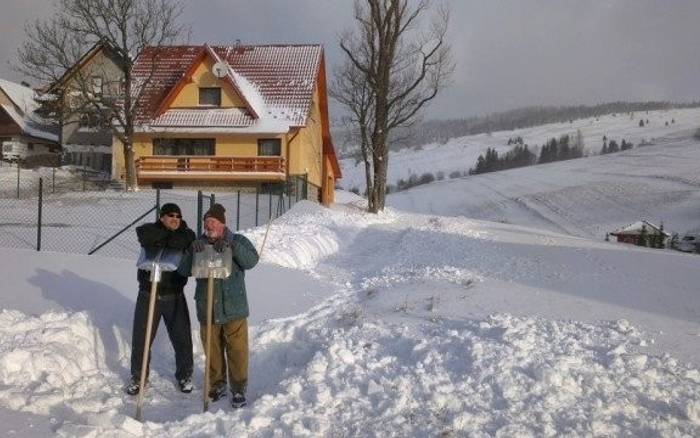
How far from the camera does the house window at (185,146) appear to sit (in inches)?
1146

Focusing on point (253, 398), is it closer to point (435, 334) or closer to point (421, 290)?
point (435, 334)

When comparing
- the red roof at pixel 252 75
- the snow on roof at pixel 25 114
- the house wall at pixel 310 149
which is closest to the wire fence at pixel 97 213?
the house wall at pixel 310 149

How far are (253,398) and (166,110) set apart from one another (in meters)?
25.8

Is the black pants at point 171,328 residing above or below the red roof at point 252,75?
below

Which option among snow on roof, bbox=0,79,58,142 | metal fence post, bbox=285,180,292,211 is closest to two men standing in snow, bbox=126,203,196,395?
metal fence post, bbox=285,180,292,211

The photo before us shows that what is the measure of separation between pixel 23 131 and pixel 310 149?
23.9 m

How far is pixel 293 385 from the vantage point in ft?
16.7

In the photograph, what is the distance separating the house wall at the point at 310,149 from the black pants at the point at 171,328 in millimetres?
23466

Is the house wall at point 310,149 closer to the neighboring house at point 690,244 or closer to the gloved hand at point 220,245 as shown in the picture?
the gloved hand at point 220,245

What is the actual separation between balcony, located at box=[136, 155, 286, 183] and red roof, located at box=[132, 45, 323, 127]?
1.78 metres

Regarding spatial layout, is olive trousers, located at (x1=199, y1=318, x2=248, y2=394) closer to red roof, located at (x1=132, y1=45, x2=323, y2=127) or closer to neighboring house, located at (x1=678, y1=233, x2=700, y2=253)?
red roof, located at (x1=132, y1=45, x2=323, y2=127)

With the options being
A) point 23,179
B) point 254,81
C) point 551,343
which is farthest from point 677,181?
point 551,343

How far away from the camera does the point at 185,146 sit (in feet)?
95.7

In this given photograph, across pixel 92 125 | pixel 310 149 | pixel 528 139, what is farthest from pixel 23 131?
pixel 528 139
